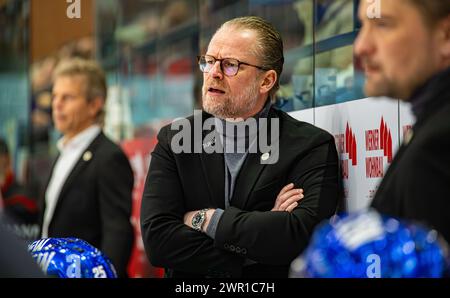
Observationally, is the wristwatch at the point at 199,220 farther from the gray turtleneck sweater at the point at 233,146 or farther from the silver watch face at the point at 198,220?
the gray turtleneck sweater at the point at 233,146

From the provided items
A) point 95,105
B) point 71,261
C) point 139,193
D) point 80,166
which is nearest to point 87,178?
point 80,166

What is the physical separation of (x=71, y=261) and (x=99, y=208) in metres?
2.98

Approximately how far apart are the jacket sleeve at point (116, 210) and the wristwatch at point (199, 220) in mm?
1485

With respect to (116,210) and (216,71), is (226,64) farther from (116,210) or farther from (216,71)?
(116,210)

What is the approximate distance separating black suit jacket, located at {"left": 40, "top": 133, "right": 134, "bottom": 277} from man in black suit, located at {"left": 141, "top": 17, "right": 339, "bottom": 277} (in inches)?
49.2

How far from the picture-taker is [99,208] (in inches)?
201

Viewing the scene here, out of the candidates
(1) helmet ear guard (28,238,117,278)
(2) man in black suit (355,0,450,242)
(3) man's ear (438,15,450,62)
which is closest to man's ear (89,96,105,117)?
(1) helmet ear guard (28,238,117,278)

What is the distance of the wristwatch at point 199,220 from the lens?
11.7ft

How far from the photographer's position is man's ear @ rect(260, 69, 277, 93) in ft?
12.4

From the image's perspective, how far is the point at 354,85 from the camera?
3.72 metres

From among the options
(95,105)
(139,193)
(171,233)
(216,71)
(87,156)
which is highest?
(216,71)

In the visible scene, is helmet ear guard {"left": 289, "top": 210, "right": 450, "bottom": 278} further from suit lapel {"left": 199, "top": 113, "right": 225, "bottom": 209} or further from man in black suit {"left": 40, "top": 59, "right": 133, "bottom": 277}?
man in black suit {"left": 40, "top": 59, "right": 133, "bottom": 277}

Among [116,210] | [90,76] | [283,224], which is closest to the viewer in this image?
[283,224]
